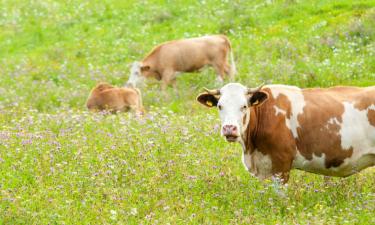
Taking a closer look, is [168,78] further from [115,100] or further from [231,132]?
[231,132]

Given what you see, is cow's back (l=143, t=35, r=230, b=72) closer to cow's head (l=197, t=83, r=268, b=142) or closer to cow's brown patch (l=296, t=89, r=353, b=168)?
cow's head (l=197, t=83, r=268, b=142)

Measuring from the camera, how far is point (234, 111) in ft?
31.1

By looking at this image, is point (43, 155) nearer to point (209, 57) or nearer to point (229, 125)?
point (229, 125)

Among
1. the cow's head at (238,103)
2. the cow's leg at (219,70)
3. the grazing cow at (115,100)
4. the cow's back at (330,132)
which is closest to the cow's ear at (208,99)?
the cow's head at (238,103)

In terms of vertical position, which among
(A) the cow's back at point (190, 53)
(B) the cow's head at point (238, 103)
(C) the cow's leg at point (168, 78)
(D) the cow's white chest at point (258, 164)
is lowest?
(C) the cow's leg at point (168, 78)

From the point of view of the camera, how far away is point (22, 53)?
2453 centimetres

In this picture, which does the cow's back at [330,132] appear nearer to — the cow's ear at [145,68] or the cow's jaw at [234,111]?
the cow's jaw at [234,111]

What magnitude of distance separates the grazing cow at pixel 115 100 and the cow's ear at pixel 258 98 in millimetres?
7900

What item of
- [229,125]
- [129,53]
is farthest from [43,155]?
[129,53]

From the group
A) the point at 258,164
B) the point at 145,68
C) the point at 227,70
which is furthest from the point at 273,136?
the point at 145,68

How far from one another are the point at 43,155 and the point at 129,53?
12.7 meters

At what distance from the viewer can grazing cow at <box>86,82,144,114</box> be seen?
17422mm

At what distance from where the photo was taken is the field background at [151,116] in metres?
8.84

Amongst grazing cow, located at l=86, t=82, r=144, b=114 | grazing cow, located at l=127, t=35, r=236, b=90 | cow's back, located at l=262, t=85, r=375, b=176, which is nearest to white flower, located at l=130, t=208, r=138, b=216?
cow's back, located at l=262, t=85, r=375, b=176
